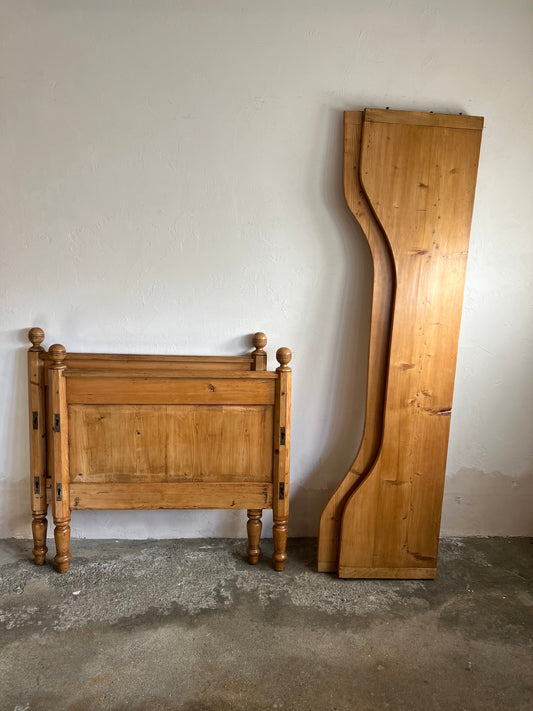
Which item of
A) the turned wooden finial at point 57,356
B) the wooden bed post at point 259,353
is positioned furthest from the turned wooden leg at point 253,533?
the turned wooden finial at point 57,356

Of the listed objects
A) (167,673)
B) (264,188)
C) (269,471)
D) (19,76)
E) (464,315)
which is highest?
(19,76)

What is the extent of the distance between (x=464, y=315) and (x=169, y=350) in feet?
4.63

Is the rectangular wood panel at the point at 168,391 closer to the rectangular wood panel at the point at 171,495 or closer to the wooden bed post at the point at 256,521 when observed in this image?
the wooden bed post at the point at 256,521

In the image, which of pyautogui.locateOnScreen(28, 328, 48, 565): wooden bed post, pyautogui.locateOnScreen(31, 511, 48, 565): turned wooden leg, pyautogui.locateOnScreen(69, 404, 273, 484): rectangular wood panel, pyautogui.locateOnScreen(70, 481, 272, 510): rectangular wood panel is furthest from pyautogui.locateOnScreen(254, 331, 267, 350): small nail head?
pyautogui.locateOnScreen(31, 511, 48, 565): turned wooden leg

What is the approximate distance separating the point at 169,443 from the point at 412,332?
1.15m

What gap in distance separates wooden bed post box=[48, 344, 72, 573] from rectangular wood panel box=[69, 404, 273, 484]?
0.13 ft

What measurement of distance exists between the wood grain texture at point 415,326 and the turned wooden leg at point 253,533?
0.38 meters

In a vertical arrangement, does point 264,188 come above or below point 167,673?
above

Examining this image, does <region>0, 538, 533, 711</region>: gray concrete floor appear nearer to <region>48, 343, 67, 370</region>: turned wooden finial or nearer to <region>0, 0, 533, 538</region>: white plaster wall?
<region>0, 0, 533, 538</region>: white plaster wall

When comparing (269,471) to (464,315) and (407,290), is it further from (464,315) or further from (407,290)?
(464,315)

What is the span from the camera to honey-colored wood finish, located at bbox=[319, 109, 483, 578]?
79.9 inches

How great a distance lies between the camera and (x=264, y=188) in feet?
7.22

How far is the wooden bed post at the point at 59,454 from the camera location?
2.00 m

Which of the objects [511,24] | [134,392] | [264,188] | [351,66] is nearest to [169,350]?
[134,392]
